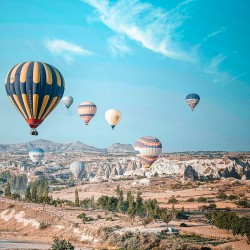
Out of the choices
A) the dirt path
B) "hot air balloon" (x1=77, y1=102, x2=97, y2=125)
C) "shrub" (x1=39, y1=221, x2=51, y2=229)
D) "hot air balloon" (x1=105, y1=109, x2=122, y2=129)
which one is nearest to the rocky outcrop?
"hot air balloon" (x1=105, y1=109, x2=122, y2=129)

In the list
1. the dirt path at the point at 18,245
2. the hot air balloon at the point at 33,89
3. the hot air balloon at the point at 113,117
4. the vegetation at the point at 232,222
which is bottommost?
the dirt path at the point at 18,245

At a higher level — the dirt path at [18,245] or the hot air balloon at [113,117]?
the hot air balloon at [113,117]

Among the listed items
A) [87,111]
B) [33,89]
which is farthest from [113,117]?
[33,89]

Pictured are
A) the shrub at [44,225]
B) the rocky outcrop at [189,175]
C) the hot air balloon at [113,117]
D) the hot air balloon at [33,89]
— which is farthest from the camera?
the rocky outcrop at [189,175]

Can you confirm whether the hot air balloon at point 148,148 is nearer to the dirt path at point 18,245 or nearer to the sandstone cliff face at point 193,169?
the dirt path at point 18,245

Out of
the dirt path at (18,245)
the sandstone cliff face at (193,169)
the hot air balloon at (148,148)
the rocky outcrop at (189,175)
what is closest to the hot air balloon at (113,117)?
the hot air balloon at (148,148)

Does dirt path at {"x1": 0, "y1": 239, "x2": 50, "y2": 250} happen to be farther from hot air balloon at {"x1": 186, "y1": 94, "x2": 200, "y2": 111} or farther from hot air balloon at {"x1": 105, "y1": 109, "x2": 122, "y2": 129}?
hot air balloon at {"x1": 186, "y1": 94, "x2": 200, "y2": 111}
